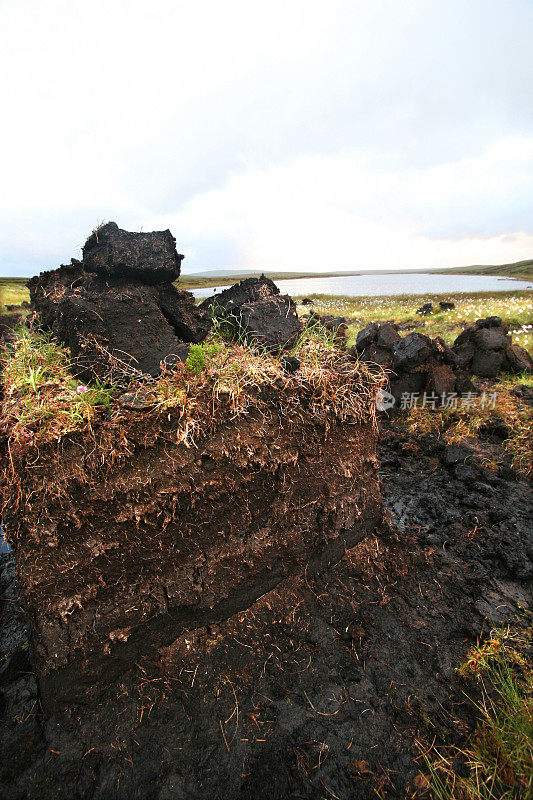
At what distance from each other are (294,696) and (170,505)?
5.80 ft

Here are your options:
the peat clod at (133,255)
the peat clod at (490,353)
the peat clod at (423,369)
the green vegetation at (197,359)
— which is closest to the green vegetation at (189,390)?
the green vegetation at (197,359)

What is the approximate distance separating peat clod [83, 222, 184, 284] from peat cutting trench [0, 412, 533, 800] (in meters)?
3.32

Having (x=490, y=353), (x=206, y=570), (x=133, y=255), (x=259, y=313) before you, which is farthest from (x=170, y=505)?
(x=490, y=353)

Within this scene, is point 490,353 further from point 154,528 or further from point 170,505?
point 154,528

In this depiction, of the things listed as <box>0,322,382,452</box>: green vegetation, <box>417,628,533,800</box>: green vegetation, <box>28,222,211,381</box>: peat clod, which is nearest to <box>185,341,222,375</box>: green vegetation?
<box>0,322,382,452</box>: green vegetation

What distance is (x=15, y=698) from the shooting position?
10.0 feet

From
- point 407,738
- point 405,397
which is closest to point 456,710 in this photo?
point 407,738

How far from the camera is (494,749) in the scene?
2.46 metres

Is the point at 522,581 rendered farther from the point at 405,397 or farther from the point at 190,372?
the point at 405,397

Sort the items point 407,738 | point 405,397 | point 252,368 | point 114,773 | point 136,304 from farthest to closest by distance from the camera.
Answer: point 405,397 < point 136,304 < point 252,368 < point 407,738 < point 114,773

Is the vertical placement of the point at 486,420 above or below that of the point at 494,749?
above

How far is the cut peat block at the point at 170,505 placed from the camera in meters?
2.69

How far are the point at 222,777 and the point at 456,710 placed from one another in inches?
69.3

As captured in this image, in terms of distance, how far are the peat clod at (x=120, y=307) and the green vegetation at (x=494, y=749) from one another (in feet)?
11.6
